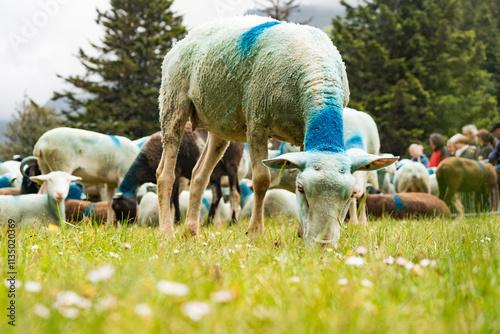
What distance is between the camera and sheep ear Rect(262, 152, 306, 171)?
282cm

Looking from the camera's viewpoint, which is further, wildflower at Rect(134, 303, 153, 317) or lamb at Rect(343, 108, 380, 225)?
lamb at Rect(343, 108, 380, 225)

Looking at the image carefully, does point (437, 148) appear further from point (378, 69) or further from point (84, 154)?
point (378, 69)

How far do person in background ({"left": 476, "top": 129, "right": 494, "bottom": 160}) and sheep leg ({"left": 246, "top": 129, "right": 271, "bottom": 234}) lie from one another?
23.1 ft

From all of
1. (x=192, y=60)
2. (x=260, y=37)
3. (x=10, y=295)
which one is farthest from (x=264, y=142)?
(x=10, y=295)

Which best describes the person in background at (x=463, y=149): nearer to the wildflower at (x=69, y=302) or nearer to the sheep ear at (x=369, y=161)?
the sheep ear at (x=369, y=161)

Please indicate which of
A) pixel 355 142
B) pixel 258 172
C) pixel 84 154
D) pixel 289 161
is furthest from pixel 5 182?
pixel 289 161

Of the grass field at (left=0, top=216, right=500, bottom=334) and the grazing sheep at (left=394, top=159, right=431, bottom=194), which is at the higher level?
the grass field at (left=0, top=216, right=500, bottom=334)

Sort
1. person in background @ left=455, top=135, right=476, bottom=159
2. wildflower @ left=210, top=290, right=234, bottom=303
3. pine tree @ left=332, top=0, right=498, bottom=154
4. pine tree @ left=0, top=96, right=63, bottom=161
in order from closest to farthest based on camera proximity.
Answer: wildflower @ left=210, top=290, right=234, bottom=303 → person in background @ left=455, top=135, right=476, bottom=159 → pine tree @ left=332, top=0, right=498, bottom=154 → pine tree @ left=0, top=96, right=63, bottom=161

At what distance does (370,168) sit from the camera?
3.06 meters

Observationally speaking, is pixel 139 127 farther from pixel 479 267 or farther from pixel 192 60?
pixel 479 267

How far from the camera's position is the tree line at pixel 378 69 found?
79.7ft

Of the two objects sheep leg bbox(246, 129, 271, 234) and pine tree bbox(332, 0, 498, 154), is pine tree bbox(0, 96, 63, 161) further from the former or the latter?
sheep leg bbox(246, 129, 271, 234)

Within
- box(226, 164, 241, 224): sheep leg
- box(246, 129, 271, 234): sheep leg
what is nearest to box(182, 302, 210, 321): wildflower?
box(246, 129, 271, 234): sheep leg

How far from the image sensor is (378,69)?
25.4 meters
